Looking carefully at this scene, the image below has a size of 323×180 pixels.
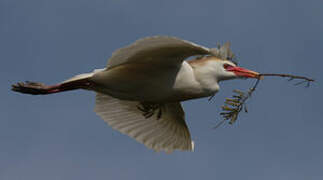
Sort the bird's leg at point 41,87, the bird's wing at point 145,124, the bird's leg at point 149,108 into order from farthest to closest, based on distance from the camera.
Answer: the bird's wing at point 145,124
the bird's leg at point 149,108
the bird's leg at point 41,87

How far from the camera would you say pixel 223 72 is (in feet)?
32.4

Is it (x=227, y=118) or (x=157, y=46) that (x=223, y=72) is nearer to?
(x=227, y=118)

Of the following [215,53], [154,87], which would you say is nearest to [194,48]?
[215,53]

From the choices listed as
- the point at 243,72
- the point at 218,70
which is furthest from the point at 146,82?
the point at 243,72

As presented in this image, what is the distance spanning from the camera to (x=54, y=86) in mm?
9711

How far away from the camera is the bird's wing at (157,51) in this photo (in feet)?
26.8

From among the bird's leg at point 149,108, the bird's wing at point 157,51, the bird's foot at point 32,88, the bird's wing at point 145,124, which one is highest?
the bird's wing at point 157,51

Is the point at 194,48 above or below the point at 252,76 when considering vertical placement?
above

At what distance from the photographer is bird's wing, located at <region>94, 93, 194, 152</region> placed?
Answer: 37.1 feet

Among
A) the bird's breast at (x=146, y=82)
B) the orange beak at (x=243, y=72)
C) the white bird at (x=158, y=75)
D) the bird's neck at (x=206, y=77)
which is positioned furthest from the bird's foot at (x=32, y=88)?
the orange beak at (x=243, y=72)

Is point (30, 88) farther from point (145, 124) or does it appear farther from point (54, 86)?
point (145, 124)

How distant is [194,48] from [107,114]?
3.35m

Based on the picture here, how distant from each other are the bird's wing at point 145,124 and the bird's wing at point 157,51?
2.27 meters

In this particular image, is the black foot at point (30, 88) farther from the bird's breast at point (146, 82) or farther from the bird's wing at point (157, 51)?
the bird's wing at point (157, 51)
